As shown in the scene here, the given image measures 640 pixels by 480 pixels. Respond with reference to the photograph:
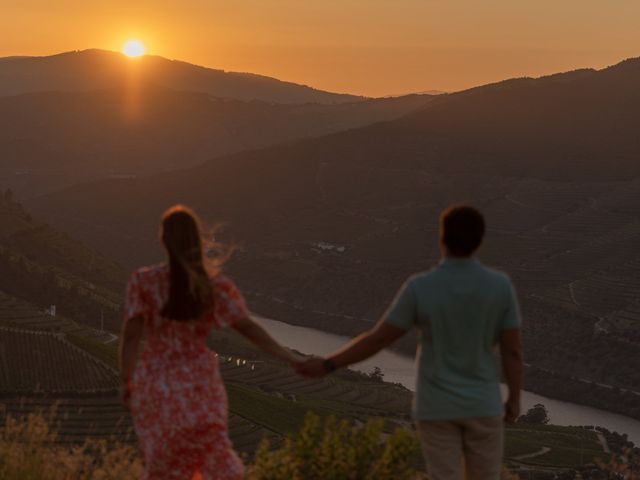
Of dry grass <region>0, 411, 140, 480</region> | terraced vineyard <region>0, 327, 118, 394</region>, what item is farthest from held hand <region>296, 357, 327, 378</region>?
terraced vineyard <region>0, 327, 118, 394</region>

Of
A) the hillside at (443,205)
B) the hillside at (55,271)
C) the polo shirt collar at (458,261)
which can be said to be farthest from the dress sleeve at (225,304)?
the hillside at (55,271)

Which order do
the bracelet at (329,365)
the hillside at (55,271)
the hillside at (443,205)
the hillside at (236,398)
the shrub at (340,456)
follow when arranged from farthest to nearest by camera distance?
the hillside at (443,205), the hillside at (55,271), the hillside at (236,398), the shrub at (340,456), the bracelet at (329,365)

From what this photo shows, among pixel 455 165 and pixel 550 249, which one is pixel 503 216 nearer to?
pixel 550 249

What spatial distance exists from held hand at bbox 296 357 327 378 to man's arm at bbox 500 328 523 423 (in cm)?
101

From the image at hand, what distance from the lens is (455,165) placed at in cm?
15112

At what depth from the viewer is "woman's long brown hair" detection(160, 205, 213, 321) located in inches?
217

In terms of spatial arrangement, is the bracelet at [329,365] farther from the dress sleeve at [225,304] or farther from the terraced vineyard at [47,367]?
the terraced vineyard at [47,367]

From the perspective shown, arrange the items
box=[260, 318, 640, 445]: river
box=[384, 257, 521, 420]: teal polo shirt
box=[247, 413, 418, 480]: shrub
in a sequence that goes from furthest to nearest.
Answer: box=[260, 318, 640, 445]: river < box=[247, 413, 418, 480]: shrub < box=[384, 257, 521, 420]: teal polo shirt

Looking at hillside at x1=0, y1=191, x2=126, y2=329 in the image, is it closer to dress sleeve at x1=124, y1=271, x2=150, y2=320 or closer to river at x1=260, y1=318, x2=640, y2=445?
river at x1=260, y1=318, x2=640, y2=445

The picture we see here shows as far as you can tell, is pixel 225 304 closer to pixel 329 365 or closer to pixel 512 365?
pixel 329 365

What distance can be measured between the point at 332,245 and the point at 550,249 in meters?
27.2

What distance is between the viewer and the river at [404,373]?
74.8 meters

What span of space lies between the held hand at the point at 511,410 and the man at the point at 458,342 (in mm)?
156

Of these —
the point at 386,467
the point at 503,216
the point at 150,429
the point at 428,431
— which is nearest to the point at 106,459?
the point at 150,429
